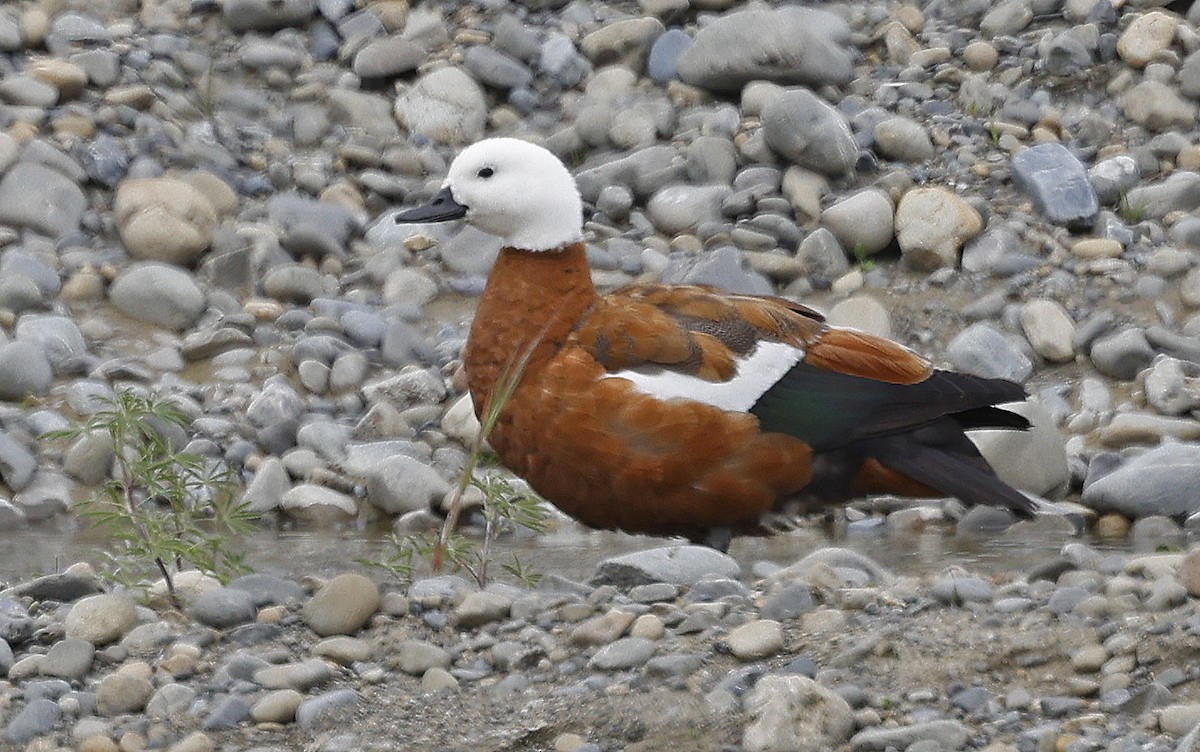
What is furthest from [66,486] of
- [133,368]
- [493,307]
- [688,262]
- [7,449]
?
[688,262]

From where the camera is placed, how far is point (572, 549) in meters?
7.06

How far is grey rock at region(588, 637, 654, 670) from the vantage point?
169 inches

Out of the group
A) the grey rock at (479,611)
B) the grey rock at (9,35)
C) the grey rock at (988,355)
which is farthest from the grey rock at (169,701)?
the grey rock at (9,35)

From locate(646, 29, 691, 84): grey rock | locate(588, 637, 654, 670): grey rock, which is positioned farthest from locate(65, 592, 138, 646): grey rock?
locate(646, 29, 691, 84): grey rock

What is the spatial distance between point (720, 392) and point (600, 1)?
5.70m

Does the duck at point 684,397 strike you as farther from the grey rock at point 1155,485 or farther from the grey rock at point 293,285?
the grey rock at point 293,285

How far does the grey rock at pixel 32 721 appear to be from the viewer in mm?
4168

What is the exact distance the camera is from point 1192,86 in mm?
9586

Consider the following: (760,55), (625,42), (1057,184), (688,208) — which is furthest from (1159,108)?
(625,42)

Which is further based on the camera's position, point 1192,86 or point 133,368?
point 1192,86

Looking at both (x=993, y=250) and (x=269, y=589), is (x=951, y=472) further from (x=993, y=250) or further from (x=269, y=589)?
(x=993, y=250)

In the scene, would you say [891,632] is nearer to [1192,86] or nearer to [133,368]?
[133,368]

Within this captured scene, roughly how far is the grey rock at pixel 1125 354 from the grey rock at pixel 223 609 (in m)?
4.44

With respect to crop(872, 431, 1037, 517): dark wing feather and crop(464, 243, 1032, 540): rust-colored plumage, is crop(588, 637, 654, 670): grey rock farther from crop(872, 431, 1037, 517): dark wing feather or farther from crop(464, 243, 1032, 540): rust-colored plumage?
crop(872, 431, 1037, 517): dark wing feather
